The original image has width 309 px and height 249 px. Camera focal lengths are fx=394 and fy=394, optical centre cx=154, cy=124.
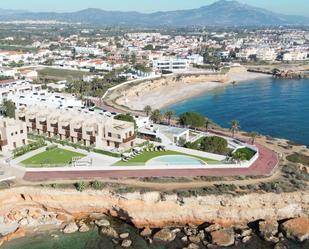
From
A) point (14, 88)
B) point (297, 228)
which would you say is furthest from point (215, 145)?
point (14, 88)

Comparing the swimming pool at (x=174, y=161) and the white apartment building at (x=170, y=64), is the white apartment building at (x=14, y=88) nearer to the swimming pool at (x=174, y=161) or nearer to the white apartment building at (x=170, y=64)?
the swimming pool at (x=174, y=161)

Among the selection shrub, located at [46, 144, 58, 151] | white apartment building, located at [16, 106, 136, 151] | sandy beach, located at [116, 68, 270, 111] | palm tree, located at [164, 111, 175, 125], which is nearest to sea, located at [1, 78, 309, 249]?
sandy beach, located at [116, 68, 270, 111]

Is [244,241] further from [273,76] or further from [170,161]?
[273,76]

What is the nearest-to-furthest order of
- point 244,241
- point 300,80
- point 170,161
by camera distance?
point 244,241 → point 170,161 → point 300,80

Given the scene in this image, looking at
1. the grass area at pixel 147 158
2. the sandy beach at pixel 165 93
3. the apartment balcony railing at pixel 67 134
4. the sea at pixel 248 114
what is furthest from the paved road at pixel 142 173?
the sandy beach at pixel 165 93

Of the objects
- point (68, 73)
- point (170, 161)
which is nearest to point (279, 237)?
point (170, 161)

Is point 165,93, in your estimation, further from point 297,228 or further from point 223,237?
point 223,237
